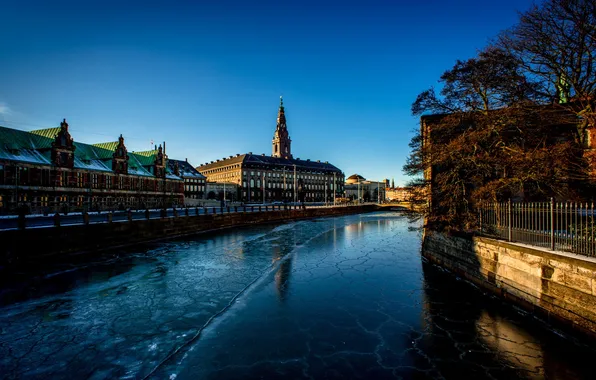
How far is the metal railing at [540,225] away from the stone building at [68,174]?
1209 inches

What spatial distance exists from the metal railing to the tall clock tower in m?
136

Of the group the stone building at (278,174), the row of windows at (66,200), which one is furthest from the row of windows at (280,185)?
the row of windows at (66,200)

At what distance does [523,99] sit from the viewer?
14555mm

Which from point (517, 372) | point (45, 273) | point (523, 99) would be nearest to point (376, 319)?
point (517, 372)

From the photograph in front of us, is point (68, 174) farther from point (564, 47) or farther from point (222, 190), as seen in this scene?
point (222, 190)

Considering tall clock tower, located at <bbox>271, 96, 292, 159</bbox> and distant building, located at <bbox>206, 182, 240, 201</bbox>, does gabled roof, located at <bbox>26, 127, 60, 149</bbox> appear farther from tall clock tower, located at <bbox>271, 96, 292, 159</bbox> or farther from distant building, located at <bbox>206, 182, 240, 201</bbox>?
tall clock tower, located at <bbox>271, 96, 292, 159</bbox>

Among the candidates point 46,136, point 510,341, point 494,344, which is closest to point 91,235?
point 494,344

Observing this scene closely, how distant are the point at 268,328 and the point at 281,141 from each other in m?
141

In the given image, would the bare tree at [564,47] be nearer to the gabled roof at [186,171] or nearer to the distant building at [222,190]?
the gabled roof at [186,171]

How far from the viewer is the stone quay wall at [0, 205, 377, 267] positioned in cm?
1705

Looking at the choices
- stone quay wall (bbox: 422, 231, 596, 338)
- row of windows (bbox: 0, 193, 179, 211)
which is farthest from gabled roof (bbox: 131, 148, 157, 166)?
stone quay wall (bbox: 422, 231, 596, 338)

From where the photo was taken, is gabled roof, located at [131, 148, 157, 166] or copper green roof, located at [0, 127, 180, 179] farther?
gabled roof, located at [131, 148, 157, 166]

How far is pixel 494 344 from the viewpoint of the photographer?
856 cm

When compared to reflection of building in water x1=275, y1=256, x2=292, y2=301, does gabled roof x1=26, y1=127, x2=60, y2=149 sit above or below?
above
